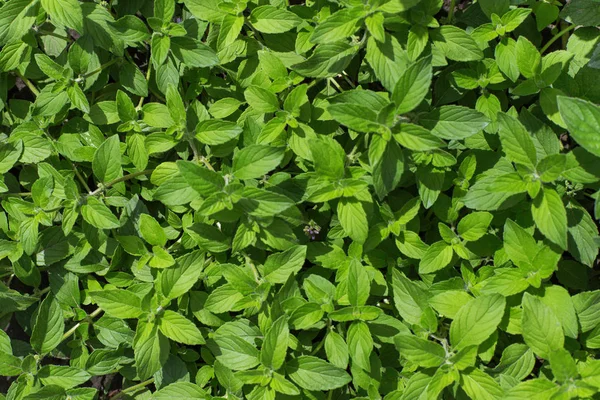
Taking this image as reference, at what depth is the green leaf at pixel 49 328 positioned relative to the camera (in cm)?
284

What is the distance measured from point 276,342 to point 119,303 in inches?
33.0

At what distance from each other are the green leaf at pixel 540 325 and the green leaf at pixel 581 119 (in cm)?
70

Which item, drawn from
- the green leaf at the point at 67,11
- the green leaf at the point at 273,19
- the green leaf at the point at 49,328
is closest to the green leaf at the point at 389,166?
the green leaf at the point at 273,19

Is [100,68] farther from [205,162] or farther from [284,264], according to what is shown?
[284,264]

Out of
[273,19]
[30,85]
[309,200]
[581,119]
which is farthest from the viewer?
[30,85]

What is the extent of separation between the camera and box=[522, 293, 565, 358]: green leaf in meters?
2.33

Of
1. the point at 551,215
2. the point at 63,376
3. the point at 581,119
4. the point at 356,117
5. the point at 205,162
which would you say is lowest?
the point at 63,376

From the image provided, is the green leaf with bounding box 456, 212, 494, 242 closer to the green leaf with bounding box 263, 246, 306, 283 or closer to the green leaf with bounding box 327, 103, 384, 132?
the green leaf with bounding box 327, 103, 384, 132

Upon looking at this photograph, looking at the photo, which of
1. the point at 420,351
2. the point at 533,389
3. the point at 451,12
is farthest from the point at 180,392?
the point at 451,12

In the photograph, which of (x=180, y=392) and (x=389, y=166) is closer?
(x=389, y=166)

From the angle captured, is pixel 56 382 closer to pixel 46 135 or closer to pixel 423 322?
pixel 46 135

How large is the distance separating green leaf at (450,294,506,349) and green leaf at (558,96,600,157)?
772 mm

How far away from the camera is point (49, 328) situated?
286cm

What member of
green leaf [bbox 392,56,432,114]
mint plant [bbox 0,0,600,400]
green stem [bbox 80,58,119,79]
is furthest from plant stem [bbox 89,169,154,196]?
green leaf [bbox 392,56,432,114]
